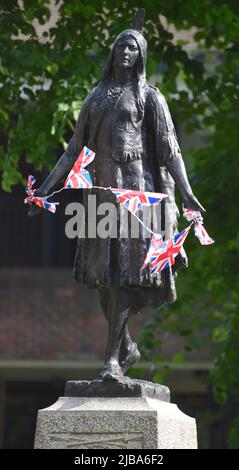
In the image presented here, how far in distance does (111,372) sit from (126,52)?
2.38 metres

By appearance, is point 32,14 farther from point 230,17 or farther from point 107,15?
point 230,17

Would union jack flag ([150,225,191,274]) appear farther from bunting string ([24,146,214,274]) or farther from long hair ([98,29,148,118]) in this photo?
long hair ([98,29,148,118])

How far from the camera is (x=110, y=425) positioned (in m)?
9.47

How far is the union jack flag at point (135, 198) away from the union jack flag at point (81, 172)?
0.22 meters

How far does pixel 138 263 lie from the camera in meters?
10.1

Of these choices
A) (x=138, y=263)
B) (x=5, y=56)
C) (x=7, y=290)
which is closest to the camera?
(x=138, y=263)

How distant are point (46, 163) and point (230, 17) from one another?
2547 millimetres

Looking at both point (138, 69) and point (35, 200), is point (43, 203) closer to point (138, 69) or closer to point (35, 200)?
point (35, 200)

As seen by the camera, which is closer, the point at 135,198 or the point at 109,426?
the point at 109,426

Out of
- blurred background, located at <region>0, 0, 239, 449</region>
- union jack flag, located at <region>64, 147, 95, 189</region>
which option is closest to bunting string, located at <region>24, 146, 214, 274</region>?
union jack flag, located at <region>64, 147, 95, 189</region>

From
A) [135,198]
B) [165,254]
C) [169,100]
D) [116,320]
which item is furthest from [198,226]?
[169,100]

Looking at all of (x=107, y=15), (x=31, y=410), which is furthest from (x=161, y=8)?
(x=31, y=410)

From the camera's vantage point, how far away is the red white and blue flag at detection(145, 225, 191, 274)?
9.98 m

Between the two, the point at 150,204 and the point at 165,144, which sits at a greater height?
the point at 165,144
